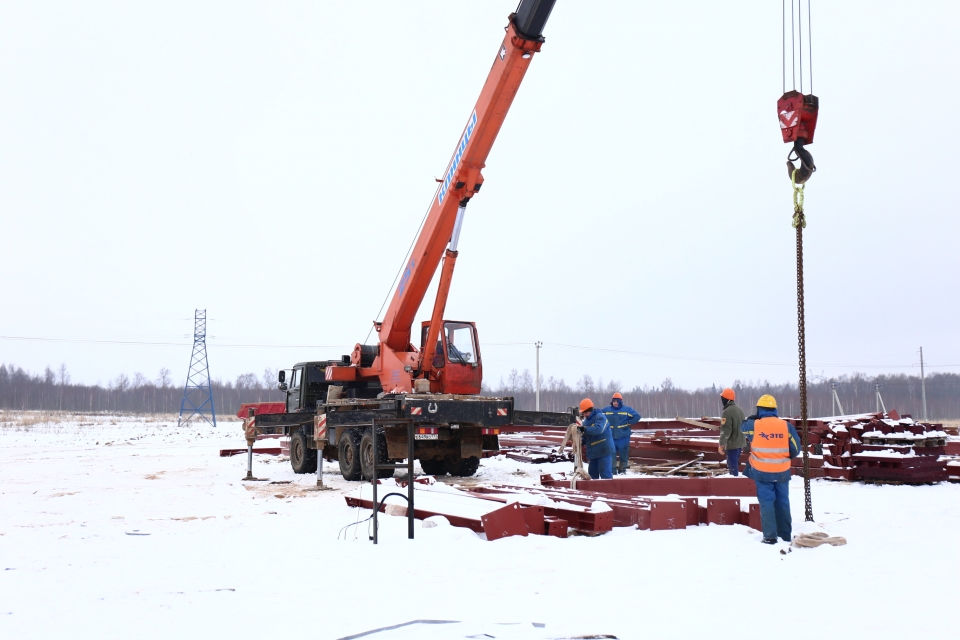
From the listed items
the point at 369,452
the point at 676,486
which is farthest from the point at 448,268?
the point at 676,486

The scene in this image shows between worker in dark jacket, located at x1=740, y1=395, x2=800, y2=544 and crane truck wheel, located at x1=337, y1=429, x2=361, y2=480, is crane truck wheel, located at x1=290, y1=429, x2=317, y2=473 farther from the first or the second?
worker in dark jacket, located at x1=740, y1=395, x2=800, y2=544

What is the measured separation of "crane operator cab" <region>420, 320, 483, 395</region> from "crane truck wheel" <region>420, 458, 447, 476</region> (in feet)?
5.38

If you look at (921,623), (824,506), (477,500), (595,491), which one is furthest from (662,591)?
(824,506)

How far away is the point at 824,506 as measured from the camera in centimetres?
1045

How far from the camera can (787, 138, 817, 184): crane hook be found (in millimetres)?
8133

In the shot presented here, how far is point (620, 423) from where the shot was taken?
14367mm

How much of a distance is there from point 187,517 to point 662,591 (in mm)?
6542

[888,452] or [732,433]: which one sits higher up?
[732,433]

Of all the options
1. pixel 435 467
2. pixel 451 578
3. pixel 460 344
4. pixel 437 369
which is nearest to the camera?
pixel 451 578

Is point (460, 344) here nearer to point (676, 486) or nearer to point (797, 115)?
point (676, 486)

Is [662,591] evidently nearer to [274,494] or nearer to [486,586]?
[486,586]

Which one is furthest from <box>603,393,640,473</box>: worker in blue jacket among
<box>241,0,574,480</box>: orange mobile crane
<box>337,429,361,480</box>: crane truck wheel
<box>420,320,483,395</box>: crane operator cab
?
<box>337,429,361,480</box>: crane truck wheel

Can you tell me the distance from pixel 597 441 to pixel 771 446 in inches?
161

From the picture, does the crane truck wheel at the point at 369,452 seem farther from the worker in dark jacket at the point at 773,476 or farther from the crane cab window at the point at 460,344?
the worker in dark jacket at the point at 773,476
